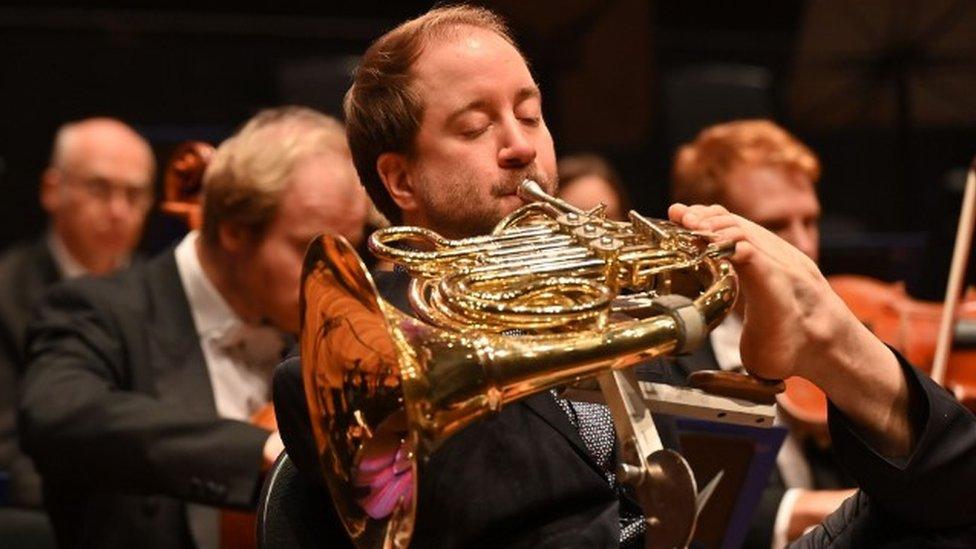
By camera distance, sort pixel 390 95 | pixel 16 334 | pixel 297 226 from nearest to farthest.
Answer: pixel 390 95
pixel 297 226
pixel 16 334

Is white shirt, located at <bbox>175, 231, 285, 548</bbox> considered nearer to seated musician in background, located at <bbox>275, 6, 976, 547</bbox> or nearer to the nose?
seated musician in background, located at <bbox>275, 6, 976, 547</bbox>

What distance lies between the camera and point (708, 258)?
1722 mm

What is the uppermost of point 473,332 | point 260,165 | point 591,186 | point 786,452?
point 473,332

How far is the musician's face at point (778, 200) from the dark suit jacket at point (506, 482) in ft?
6.24

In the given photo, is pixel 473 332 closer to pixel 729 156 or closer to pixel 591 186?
pixel 729 156

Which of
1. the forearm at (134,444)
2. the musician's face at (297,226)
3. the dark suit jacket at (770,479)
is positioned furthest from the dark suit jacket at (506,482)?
the musician's face at (297,226)

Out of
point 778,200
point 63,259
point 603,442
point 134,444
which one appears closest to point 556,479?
point 603,442

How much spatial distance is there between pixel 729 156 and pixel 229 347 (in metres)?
1.37

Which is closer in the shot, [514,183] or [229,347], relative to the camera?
[514,183]

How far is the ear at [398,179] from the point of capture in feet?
6.93

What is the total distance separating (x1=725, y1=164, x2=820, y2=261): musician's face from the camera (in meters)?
3.63

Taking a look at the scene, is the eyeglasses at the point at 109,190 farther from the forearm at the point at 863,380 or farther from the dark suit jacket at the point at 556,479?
the forearm at the point at 863,380

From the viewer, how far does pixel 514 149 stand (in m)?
1.97

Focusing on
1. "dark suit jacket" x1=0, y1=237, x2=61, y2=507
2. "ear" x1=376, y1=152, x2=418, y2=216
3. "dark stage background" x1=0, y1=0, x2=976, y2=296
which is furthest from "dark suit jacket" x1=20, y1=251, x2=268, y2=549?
"dark stage background" x1=0, y1=0, x2=976, y2=296
